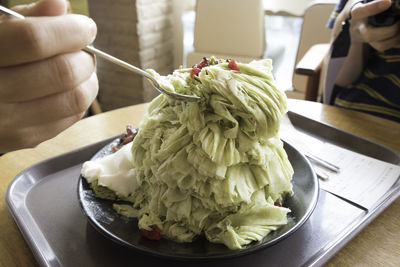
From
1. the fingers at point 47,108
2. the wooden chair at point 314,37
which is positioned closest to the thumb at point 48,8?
the fingers at point 47,108

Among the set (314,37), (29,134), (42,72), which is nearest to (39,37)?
(42,72)

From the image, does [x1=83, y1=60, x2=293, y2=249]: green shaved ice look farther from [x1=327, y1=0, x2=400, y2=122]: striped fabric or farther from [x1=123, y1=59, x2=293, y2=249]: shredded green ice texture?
[x1=327, y1=0, x2=400, y2=122]: striped fabric

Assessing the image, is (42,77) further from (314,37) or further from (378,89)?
(314,37)

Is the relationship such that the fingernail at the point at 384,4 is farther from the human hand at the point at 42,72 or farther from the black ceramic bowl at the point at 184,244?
the human hand at the point at 42,72

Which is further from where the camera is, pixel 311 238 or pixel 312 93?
pixel 312 93

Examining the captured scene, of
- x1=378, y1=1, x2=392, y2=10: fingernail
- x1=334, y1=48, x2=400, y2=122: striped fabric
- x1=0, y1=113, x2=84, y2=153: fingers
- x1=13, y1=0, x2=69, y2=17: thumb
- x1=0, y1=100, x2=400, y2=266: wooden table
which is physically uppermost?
x1=13, y1=0, x2=69, y2=17: thumb

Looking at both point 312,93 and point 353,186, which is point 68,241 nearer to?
point 353,186

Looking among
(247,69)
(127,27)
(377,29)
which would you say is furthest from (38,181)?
(127,27)

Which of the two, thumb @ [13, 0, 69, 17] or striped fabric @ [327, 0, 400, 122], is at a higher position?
thumb @ [13, 0, 69, 17]

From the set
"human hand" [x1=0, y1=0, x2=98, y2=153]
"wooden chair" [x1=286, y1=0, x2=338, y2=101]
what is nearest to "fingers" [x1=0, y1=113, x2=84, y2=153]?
"human hand" [x1=0, y1=0, x2=98, y2=153]
